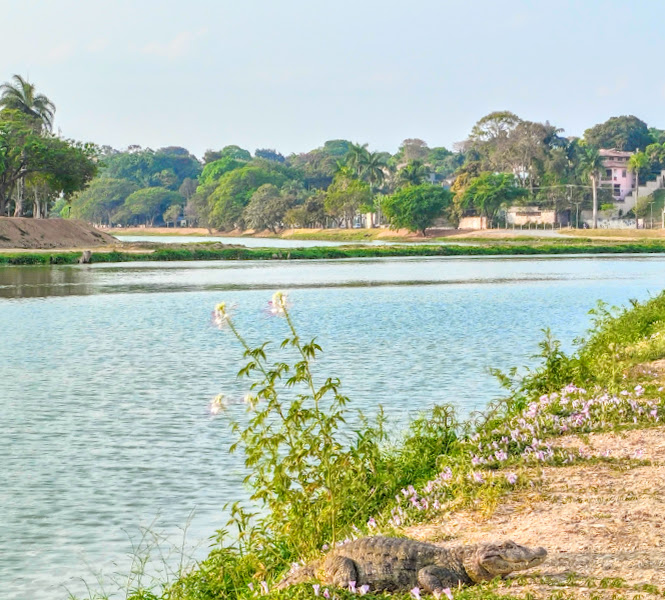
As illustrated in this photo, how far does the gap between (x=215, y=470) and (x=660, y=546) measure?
6345 mm

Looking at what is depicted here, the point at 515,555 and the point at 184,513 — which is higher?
the point at 515,555

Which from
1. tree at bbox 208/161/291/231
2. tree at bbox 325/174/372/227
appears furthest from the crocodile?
tree at bbox 208/161/291/231

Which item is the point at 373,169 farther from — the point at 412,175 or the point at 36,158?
the point at 36,158

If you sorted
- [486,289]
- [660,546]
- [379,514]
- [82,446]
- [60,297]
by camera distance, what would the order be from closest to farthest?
[660,546], [379,514], [82,446], [60,297], [486,289]

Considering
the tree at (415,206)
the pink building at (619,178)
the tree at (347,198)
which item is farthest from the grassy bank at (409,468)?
the pink building at (619,178)

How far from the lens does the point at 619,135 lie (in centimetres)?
18425

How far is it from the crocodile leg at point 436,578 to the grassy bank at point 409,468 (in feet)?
0.49

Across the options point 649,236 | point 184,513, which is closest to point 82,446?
point 184,513

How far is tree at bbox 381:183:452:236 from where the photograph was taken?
130125 mm

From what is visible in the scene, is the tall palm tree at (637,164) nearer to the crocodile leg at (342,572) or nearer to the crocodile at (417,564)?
the crocodile at (417,564)

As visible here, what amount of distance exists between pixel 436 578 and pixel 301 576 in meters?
0.98

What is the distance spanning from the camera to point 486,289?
5053 centimetres

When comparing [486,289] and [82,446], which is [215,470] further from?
[486,289]

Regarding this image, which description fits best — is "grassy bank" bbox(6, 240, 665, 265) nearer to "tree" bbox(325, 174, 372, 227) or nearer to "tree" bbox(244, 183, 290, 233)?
"tree" bbox(325, 174, 372, 227)
